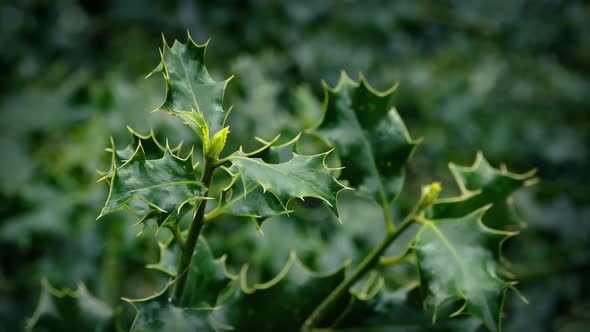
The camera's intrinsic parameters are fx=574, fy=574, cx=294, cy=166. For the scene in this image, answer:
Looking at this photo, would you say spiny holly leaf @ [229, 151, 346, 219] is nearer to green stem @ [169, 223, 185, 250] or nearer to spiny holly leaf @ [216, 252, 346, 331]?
green stem @ [169, 223, 185, 250]

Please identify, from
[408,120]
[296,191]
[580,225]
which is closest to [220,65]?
[408,120]

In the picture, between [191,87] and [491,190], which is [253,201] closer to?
[191,87]

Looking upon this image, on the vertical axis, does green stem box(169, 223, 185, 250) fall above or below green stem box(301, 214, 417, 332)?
above

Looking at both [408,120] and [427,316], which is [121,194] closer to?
[427,316]

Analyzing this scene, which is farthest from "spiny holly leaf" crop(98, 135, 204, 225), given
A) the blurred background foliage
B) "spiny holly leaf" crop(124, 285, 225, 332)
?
the blurred background foliage

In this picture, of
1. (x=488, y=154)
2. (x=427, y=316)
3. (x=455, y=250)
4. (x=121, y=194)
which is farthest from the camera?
(x=488, y=154)

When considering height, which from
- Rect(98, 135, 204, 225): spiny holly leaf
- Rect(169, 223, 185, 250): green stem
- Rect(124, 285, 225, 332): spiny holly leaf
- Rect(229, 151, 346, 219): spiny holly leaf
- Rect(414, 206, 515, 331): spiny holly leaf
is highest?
Rect(229, 151, 346, 219): spiny holly leaf
